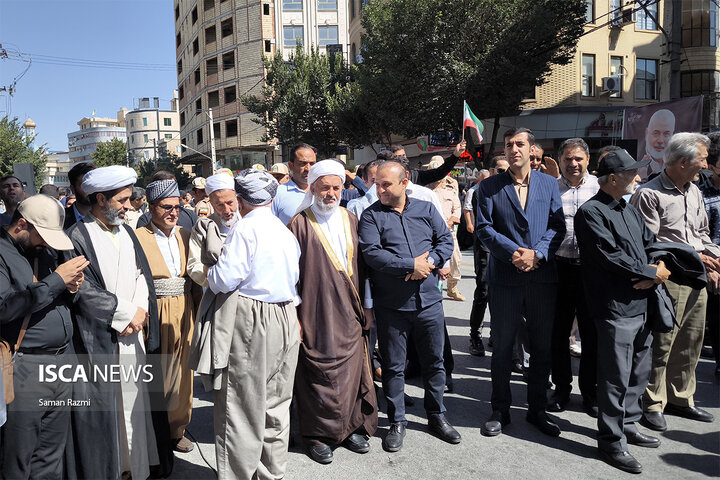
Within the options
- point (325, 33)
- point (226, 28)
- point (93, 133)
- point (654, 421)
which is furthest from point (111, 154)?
point (93, 133)

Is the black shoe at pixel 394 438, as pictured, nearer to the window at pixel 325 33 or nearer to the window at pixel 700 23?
the window at pixel 700 23

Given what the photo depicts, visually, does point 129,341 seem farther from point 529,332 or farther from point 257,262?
point 529,332

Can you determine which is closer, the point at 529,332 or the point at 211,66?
the point at 529,332

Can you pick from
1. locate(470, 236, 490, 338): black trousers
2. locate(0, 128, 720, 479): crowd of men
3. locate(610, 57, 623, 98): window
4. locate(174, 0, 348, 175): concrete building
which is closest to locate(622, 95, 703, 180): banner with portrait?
locate(470, 236, 490, 338): black trousers

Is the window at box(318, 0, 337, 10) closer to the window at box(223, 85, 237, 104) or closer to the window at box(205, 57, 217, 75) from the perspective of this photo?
the window at box(223, 85, 237, 104)

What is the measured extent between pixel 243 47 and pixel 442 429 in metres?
44.5

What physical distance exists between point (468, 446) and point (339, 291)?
153 centimetres

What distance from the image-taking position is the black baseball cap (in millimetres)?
3803

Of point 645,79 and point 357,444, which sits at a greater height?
point 645,79

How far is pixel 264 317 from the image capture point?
3344 mm

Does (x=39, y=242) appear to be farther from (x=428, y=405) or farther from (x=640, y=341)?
(x=640, y=341)

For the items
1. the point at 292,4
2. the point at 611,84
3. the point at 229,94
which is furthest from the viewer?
the point at 229,94

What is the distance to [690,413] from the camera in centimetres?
440

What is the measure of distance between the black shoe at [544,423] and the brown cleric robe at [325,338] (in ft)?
4.76
